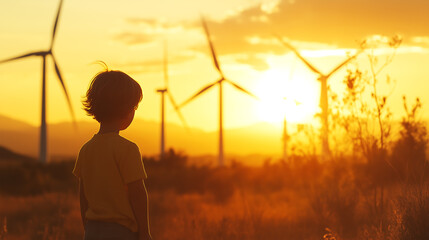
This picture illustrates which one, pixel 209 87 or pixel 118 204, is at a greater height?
pixel 209 87

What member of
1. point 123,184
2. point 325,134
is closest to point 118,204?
point 123,184

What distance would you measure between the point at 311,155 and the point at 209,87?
25.1 metres

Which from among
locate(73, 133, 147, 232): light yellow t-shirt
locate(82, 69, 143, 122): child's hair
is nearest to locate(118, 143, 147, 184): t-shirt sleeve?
locate(73, 133, 147, 232): light yellow t-shirt

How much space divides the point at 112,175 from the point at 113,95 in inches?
24.7

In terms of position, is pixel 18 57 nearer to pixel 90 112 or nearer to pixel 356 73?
pixel 356 73

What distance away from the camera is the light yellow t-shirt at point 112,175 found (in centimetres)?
451

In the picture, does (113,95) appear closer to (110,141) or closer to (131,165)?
(110,141)

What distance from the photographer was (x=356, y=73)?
593 inches

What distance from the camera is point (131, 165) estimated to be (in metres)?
4.49

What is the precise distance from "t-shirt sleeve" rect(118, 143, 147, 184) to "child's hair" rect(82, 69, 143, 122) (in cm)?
32

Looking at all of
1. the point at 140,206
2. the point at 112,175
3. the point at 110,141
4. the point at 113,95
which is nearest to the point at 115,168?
the point at 112,175

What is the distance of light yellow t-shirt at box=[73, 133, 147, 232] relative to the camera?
451 cm

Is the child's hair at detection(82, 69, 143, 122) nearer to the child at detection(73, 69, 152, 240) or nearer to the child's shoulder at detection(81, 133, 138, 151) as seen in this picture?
the child at detection(73, 69, 152, 240)

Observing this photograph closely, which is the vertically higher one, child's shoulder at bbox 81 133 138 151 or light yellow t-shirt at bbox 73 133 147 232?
child's shoulder at bbox 81 133 138 151
